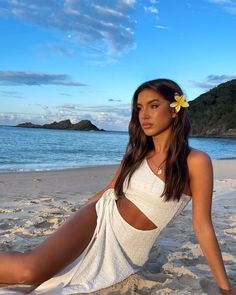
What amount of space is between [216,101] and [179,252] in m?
109

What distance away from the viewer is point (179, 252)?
4.38 m

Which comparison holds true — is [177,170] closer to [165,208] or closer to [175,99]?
[165,208]

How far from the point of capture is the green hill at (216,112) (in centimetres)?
10150

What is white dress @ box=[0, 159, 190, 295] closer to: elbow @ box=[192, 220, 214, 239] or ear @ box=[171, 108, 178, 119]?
elbow @ box=[192, 220, 214, 239]

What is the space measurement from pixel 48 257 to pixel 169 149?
A: 120cm

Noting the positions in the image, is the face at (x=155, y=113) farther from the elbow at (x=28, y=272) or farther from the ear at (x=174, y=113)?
the elbow at (x=28, y=272)

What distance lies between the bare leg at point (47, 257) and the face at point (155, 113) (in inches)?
35.1

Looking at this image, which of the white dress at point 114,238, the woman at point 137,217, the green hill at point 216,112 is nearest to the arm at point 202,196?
the woman at point 137,217

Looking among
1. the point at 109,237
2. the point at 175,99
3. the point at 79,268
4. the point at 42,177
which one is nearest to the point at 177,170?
the point at 175,99

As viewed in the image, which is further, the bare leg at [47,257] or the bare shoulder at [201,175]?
the bare shoulder at [201,175]

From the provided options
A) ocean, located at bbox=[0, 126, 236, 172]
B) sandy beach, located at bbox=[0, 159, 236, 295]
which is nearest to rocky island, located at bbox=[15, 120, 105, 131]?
ocean, located at bbox=[0, 126, 236, 172]

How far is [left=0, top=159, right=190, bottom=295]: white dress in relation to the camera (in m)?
3.10

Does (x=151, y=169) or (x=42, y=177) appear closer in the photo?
(x=151, y=169)

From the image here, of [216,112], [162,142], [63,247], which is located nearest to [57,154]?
[162,142]
